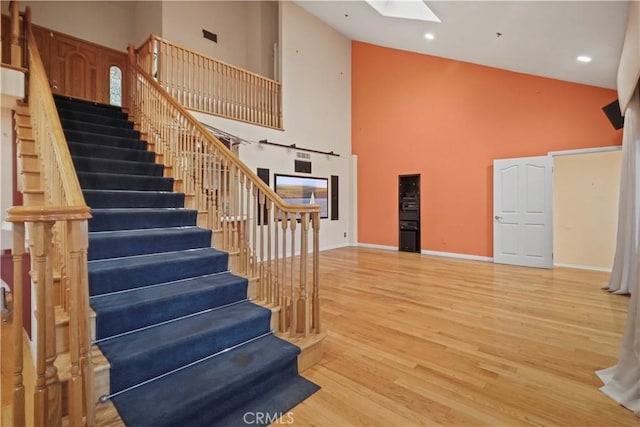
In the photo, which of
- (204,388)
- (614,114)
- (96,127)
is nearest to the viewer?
(204,388)

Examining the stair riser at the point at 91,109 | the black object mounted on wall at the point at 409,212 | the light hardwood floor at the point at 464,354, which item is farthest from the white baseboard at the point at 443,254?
the stair riser at the point at 91,109

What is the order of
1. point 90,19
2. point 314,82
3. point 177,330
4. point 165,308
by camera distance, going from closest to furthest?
point 177,330, point 165,308, point 90,19, point 314,82

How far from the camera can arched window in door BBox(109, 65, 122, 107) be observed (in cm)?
632

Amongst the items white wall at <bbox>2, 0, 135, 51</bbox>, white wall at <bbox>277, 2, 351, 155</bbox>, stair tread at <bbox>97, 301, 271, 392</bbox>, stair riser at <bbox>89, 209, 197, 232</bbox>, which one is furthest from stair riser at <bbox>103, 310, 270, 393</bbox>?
white wall at <bbox>2, 0, 135, 51</bbox>

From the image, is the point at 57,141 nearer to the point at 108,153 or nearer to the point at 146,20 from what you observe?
the point at 108,153

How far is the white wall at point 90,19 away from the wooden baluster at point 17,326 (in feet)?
21.3

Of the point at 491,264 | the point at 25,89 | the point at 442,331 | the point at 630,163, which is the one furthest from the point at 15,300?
the point at 491,264

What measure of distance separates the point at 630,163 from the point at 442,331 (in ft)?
10.6

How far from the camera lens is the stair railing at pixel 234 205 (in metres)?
2.42

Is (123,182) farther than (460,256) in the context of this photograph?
No

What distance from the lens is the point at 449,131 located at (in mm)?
6602

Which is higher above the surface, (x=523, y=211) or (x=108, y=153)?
(x=108, y=153)

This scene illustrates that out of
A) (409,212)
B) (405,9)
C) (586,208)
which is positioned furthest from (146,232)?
(586,208)

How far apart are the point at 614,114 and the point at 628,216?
5.63ft
